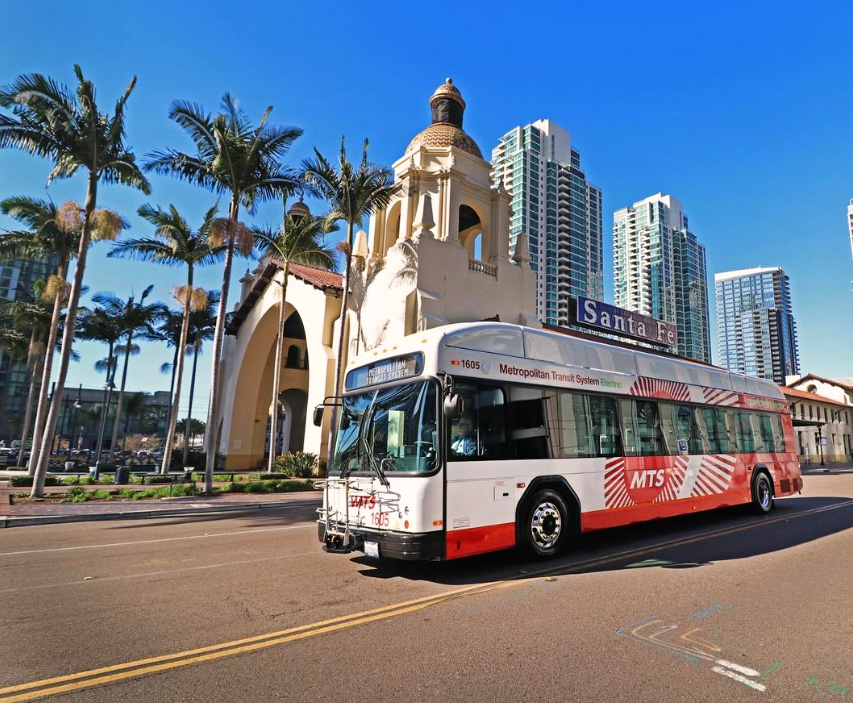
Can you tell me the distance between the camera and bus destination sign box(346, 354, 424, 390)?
664cm

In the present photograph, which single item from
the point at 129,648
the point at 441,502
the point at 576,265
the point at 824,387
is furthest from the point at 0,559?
the point at 576,265

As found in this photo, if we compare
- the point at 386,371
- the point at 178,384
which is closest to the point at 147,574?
the point at 386,371

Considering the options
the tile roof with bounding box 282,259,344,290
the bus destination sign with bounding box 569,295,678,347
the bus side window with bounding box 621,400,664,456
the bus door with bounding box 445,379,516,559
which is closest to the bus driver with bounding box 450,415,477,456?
the bus door with bounding box 445,379,516,559

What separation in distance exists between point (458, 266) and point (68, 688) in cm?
2139

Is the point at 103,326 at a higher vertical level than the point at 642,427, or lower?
higher

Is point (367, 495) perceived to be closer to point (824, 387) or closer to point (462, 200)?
point (462, 200)

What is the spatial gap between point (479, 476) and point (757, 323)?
165006 mm

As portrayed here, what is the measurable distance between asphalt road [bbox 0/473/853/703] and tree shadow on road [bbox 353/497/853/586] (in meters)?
0.06

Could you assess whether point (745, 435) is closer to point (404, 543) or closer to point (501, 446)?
point (501, 446)

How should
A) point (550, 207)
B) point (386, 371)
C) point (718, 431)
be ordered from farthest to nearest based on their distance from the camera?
1. point (550, 207)
2. point (718, 431)
3. point (386, 371)

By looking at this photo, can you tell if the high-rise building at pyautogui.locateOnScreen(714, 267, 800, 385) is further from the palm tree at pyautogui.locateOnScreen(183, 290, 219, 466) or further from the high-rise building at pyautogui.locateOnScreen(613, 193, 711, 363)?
the palm tree at pyautogui.locateOnScreen(183, 290, 219, 466)

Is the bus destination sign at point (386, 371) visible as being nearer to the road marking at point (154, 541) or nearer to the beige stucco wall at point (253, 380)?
the road marking at point (154, 541)

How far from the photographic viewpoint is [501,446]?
674 cm

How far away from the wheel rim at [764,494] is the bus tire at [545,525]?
6.96 meters
